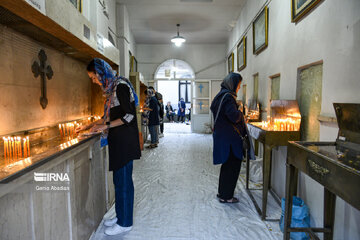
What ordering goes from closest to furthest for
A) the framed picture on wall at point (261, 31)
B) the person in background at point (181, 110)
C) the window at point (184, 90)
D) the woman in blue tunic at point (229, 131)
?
the woman in blue tunic at point (229, 131)
the framed picture on wall at point (261, 31)
the person in background at point (181, 110)
the window at point (184, 90)

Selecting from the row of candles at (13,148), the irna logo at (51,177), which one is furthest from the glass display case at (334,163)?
the row of candles at (13,148)

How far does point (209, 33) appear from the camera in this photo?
8.55m

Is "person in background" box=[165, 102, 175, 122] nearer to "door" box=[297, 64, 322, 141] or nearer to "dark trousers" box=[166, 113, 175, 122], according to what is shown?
"dark trousers" box=[166, 113, 175, 122]

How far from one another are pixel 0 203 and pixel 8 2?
118 cm

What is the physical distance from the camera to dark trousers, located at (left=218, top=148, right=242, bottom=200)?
2994 millimetres

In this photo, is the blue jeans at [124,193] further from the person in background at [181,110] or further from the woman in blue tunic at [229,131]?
the person in background at [181,110]

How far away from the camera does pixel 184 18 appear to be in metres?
7.01

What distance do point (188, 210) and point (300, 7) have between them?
275 centimetres

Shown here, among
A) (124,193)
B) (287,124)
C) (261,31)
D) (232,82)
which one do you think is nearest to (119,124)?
(124,193)

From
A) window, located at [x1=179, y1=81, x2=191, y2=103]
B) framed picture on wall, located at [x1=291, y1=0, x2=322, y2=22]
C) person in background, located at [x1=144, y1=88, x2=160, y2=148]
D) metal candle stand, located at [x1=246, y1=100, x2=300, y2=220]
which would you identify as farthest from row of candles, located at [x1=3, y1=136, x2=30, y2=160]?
window, located at [x1=179, y1=81, x2=191, y2=103]

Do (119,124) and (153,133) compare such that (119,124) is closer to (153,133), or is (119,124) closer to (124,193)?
(124,193)

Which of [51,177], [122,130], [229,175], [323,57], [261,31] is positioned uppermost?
[261,31]

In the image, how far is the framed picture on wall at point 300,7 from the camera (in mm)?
2351

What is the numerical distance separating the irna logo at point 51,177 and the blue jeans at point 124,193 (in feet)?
2.01
